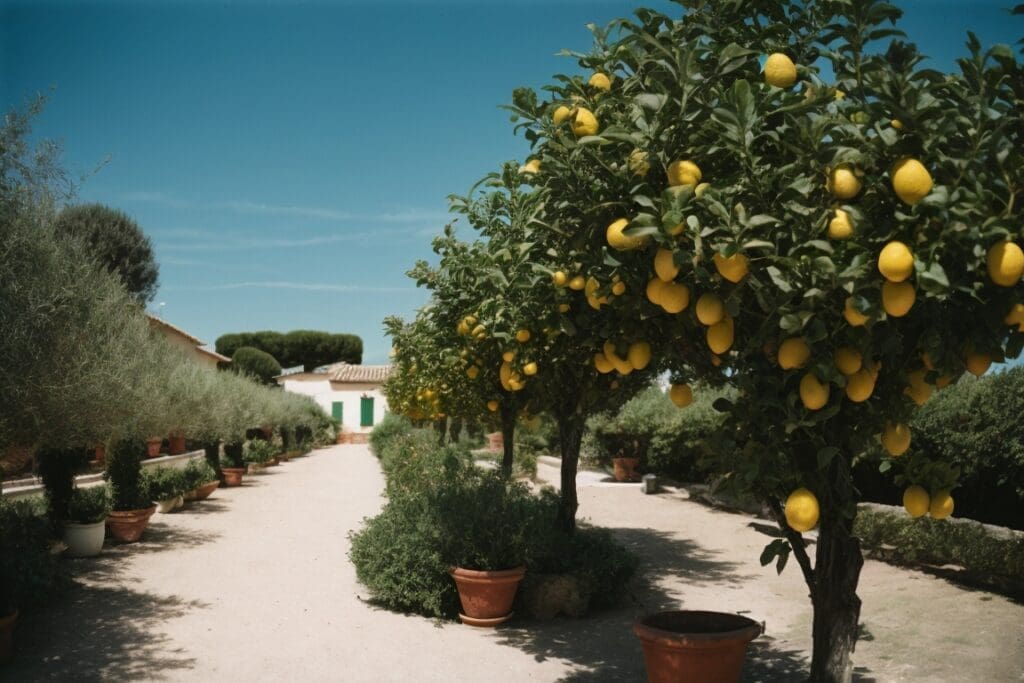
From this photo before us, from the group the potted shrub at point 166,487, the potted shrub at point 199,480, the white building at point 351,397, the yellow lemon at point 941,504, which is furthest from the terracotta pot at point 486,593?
the white building at point 351,397

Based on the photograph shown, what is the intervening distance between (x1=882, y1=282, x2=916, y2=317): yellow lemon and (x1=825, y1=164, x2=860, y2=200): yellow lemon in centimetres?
33

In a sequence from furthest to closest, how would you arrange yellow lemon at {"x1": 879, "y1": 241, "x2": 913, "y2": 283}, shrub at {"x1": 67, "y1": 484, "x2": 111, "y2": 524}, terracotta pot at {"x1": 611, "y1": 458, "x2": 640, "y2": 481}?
terracotta pot at {"x1": 611, "y1": 458, "x2": 640, "y2": 481} → shrub at {"x1": 67, "y1": 484, "x2": 111, "y2": 524} → yellow lemon at {"x1": 879, "y1": 241, "x2": 913, "y2": 283}

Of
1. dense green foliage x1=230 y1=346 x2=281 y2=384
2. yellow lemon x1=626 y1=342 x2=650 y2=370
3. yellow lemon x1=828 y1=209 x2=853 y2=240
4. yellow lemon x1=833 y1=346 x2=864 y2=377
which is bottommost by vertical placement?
yellow lemon x1=833 y1=346 x2=864 y2=377

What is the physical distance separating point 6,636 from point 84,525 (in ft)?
14.6

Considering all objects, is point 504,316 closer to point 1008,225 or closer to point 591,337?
point 591,337

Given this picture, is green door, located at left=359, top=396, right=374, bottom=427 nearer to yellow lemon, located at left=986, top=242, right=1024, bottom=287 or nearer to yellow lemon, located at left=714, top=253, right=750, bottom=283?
yellow lemon, located at left=714, top=253, right=750, bottom=283

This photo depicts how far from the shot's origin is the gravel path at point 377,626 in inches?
233

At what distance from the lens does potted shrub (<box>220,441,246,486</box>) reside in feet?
68.7

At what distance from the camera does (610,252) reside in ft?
10.8

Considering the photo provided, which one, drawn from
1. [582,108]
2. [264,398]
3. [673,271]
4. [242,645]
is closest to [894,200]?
[673,271]

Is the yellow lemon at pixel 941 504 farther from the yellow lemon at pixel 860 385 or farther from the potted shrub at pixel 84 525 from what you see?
the potted shrub at pixel 84 525

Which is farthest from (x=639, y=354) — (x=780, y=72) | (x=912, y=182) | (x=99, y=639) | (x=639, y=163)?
(x=99, y=639)

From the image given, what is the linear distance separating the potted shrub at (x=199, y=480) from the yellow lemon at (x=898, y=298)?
1555cm

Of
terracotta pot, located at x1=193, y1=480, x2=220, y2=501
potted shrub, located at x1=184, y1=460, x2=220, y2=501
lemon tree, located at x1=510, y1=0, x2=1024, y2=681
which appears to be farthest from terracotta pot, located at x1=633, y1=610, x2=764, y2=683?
terracotta pot, located at x1=193, y1=480, x2=220, y2=501
